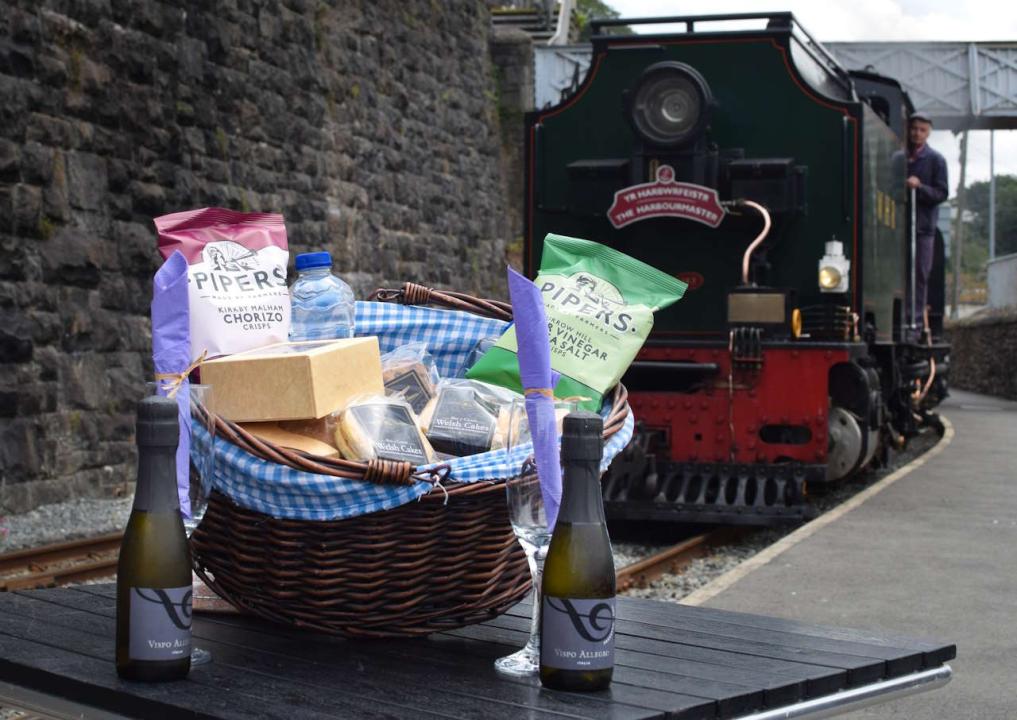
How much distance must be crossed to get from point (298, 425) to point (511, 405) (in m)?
0.31

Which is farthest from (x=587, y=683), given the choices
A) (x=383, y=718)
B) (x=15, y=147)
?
(x=15, y=147)

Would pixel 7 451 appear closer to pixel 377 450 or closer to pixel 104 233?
pixel 104 233

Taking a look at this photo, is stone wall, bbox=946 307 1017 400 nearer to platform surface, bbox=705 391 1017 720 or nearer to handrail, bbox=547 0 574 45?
handrail, bbox=547 0 574 45

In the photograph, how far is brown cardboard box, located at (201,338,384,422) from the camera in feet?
6.07

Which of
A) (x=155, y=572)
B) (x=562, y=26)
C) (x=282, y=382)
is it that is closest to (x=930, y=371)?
(x=282, y=382)

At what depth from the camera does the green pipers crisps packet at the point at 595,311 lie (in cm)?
205

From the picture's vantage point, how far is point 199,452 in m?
1.84

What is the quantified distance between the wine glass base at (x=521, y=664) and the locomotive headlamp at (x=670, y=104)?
21.3 feet

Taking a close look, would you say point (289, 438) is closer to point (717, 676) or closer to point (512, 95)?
point (717, 676)

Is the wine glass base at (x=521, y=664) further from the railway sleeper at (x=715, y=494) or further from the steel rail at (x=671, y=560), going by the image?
the railway sleeper at (x=715, y=494)

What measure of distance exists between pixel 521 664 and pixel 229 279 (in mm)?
733

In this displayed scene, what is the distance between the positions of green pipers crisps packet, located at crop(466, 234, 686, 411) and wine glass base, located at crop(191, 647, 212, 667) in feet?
2.08

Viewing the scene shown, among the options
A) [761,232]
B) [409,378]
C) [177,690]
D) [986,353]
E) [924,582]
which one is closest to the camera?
[177,690]

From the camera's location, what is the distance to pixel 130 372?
28.8ft
